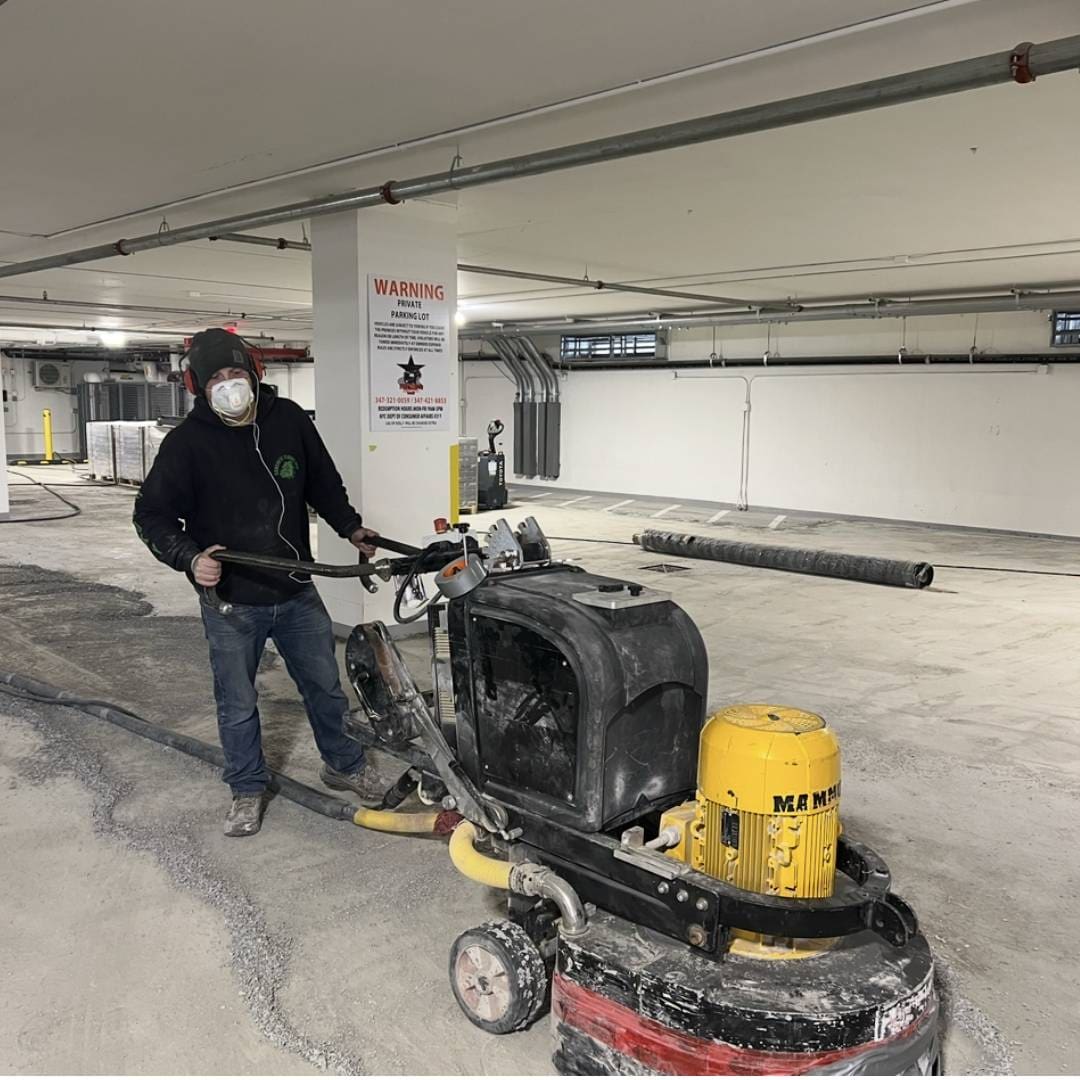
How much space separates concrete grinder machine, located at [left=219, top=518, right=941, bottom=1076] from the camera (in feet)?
4.71

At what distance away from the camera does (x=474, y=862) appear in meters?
1.90

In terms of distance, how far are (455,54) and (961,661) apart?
373cm

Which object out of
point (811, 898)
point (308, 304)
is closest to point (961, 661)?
point (811, 898)

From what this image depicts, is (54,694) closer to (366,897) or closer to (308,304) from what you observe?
(366,897)

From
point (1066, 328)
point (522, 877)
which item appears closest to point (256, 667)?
point (522, 877)

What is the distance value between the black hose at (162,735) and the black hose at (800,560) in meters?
4.83

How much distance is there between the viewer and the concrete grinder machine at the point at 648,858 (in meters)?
1.43

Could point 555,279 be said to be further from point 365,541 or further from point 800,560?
point 365,541

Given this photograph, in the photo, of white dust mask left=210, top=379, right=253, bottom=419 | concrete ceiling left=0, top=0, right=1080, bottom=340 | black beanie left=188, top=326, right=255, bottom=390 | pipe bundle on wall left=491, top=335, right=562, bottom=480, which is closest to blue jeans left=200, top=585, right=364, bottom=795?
white dust mask left=210, top=379, right=253, bottom=419

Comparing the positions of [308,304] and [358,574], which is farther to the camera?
[308,304]

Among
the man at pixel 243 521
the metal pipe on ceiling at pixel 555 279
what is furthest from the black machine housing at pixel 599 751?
the metal pipe on ceiling at pixel 555 279

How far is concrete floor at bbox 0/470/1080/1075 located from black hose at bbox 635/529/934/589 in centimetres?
129

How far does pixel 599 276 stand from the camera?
7348mm

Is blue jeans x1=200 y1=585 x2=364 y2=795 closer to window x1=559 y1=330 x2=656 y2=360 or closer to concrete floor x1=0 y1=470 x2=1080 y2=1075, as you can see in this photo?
concrete floor x1=0 y1=470 x2=1080 y2=1075
